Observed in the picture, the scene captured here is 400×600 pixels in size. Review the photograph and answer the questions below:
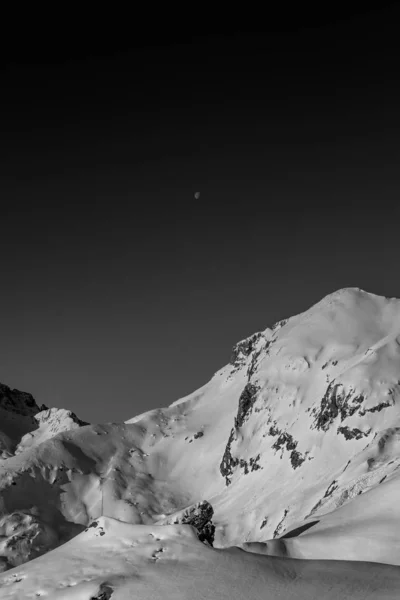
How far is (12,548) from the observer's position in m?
166

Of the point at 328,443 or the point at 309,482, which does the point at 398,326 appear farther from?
the point at 309,482

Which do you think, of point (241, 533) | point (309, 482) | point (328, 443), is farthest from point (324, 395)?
point (241, 533)

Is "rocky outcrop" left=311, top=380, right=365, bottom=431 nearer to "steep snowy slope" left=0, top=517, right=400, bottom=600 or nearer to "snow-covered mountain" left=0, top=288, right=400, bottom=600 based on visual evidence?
→ "snow-covered mountain" left=0, top=288, right=400, bottom=600

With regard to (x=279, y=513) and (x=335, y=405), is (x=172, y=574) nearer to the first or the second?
(x=279, y=513)

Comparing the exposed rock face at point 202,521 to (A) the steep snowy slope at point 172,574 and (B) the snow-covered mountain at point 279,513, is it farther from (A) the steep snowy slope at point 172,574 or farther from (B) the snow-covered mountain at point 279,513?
(A) the steep snowy slope at point 172,574

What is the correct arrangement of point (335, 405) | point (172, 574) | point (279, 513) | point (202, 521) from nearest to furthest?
point (172, 574)
point (202, 521)
point (279, 513)
point (335, 405)

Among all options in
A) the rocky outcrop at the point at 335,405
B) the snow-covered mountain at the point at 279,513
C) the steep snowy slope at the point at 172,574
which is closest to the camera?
the steep snowy slope at the point at 172,574

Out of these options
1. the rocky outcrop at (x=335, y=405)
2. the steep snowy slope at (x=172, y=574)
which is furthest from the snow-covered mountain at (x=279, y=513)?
the rocky outcrop at (x=335, y=405)

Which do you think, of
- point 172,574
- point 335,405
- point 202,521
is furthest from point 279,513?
point 172,574

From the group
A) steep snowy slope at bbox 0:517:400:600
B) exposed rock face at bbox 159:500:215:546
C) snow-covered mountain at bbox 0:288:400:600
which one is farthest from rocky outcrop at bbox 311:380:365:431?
steep snowy slope at bbox 0:517:400:600

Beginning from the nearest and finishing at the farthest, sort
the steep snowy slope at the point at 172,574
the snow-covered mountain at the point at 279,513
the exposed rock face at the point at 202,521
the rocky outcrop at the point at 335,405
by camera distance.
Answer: the steep snowy slope at the point at 172,574, the snow-covered mountain at the point at 279,513, the exposed rock face at the point at 202,521, the rocky outcrop at the point at 335,405

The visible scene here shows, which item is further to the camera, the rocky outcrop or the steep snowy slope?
the rocky outcrop

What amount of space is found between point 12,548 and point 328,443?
85402 mm

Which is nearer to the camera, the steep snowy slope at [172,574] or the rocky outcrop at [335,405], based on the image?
the steep snowy slope at [172,574]
